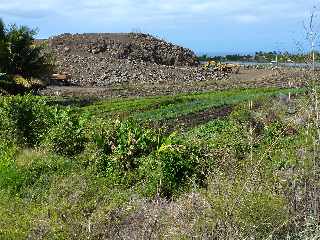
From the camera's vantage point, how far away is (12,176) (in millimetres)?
11219

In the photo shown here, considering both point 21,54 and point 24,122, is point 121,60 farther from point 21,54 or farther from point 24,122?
point 24,122

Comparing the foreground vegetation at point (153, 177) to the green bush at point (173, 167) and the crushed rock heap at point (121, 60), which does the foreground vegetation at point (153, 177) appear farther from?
the crushed rock heap at point (121, 60)

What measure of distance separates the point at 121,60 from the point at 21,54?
69.3 feet

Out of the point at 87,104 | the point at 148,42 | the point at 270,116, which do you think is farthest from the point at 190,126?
the point at 148,42

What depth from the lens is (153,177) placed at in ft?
35.4

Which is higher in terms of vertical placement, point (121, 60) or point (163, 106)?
point (121, 60)

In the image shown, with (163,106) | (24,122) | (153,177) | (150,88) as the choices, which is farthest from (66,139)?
(150,88)

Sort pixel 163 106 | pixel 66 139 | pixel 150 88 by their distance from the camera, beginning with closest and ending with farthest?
pixel 66 139 < pixel 163 106 < pixel 150 88

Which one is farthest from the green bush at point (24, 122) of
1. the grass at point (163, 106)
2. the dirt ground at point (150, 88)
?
the dirt ground at point (150, 88)

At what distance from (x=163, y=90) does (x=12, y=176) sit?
21.8 meters

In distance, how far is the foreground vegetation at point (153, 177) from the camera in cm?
645

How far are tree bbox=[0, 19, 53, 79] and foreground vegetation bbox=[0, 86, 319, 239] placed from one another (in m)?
7.34

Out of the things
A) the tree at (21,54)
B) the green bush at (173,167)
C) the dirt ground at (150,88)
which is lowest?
the dirt ground at (150,88)

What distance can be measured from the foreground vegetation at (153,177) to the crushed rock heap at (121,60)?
66.5 ft
